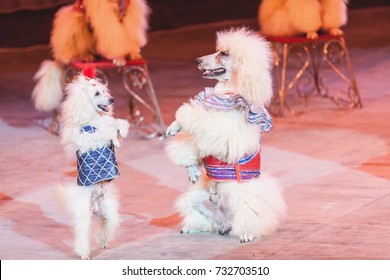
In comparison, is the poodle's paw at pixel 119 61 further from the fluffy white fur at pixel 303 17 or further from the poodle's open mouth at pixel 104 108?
the poodle's open mouth at pixel 104 108

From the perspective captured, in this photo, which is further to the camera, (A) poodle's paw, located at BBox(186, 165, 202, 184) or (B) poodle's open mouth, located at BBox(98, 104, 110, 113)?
(A) poodle's paw, located at BBox(186, 165, 202, 184)

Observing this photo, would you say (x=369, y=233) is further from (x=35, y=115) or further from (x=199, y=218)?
(x=35, y=115)

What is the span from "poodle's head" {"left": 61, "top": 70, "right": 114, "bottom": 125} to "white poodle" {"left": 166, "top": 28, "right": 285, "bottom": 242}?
38 cm

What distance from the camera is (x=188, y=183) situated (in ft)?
20.6

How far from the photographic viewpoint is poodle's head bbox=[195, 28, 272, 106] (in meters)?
5.10

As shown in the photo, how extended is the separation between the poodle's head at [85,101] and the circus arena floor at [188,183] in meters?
0.62

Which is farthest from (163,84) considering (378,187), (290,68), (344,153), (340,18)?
(378,187)

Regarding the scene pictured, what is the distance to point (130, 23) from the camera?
7105mm

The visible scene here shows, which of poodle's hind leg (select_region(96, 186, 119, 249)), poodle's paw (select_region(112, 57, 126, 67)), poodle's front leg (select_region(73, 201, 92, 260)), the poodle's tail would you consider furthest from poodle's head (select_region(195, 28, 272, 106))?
the poodle's tail

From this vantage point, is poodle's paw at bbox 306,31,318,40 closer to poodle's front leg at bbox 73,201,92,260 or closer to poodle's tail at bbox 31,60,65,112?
poodle's tail at bbox 31,60,65,112

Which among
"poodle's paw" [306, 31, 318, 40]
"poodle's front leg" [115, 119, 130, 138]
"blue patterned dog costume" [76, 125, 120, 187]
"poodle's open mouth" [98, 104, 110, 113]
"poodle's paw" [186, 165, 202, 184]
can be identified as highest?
"poodle's open mouth" [98, 104, 110, 113]

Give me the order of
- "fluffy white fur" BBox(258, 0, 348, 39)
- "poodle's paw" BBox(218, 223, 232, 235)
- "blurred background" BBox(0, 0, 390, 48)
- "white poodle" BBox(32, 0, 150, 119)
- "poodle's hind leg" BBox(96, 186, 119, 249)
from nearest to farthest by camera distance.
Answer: "poodle's hind leg" BBox(96, 186, 119, 249) → "poodle's paw" BBox(218, 223, 232, 235) → "white poodle" BBox(32, 0, 150, 119) → "fluffy white fur" BBox(258, 0, 348, 39) → "blurred background" BBox(0, 0, 390, 48)

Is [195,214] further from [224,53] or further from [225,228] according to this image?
[224,53]
